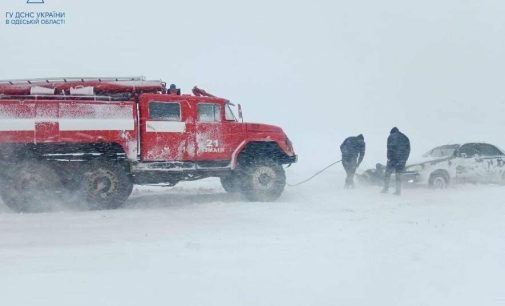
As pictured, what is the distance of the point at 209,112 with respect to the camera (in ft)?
33.8

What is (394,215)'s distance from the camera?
8453 millimetres

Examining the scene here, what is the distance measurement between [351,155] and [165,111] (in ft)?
18.7

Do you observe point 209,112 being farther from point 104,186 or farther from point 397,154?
point 397,154

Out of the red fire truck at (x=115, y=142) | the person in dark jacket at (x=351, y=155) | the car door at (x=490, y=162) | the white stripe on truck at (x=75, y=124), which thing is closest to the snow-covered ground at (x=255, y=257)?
the red fire truck at (x=115, y=142)

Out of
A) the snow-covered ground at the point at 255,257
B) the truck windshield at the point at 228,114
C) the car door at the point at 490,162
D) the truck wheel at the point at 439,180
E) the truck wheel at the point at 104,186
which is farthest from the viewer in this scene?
the car door at the point at 490,162

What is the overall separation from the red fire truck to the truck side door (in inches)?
0.8

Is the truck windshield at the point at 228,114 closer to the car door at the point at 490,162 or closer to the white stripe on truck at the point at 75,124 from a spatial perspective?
the white stripe on truck at the point at 75,124

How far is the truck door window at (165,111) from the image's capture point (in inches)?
384

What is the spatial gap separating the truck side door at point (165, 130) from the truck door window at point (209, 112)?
0.29m

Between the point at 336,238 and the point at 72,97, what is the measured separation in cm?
587

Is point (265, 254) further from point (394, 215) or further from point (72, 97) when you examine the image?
point (72, 97)

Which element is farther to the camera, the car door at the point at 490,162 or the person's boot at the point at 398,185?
the car door at the point at 490,162

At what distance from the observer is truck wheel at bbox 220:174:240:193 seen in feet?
35.3

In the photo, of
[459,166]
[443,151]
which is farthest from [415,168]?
[443,151]
